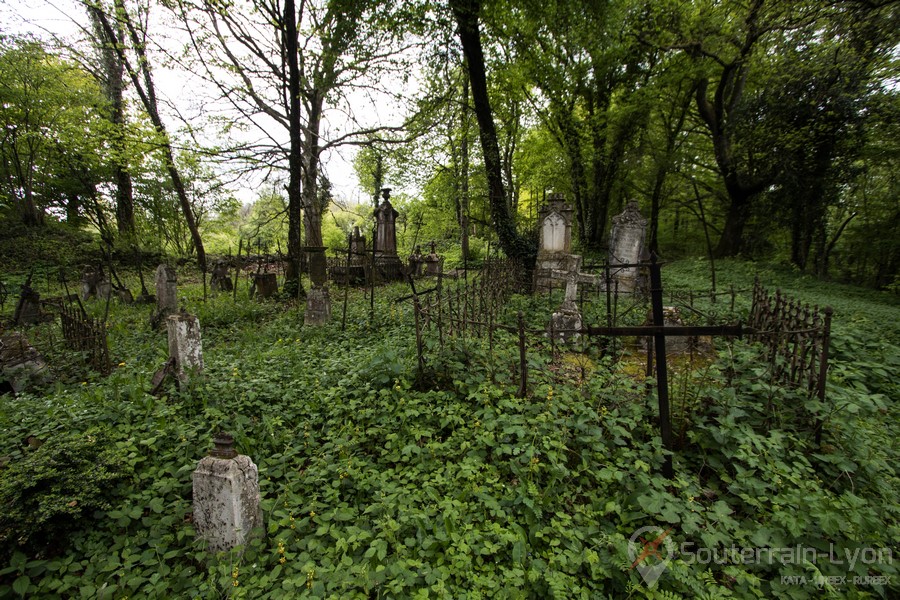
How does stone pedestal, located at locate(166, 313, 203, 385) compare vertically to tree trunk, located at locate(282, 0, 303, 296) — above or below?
below

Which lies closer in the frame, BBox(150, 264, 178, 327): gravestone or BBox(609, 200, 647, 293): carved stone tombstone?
BBox(150, 264, 178, 327): gravestone

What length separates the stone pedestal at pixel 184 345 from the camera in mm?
4312

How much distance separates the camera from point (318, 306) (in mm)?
7719

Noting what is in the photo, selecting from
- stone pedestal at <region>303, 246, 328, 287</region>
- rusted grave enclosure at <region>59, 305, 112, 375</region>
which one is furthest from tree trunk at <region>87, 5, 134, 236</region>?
rusted grave enclosure at <region>59, 305, 112, 375</region>

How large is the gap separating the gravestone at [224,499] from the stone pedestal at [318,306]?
17.7ft

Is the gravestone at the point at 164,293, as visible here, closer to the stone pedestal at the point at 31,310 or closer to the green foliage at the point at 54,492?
the stone pedestal at the point at 31,310

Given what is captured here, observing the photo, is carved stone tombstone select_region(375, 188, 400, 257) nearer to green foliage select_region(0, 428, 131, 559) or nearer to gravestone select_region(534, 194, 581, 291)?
gravestone select_region(534, 194, 581, 291)

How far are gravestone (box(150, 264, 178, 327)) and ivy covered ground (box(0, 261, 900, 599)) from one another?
3326 mm

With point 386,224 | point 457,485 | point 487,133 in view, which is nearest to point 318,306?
point 457,485

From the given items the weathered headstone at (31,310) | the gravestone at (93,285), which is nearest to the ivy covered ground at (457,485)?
the weathered headstone at (31,310)

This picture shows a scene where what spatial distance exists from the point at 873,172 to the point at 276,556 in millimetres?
18751

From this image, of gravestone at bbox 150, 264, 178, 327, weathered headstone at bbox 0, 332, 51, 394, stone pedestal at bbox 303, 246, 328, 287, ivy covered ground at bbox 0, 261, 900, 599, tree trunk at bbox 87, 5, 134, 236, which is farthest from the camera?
tree trunk at bbox 87, 5, 134, 236

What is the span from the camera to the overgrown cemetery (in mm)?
2131

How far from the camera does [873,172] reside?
11516 millimetres
